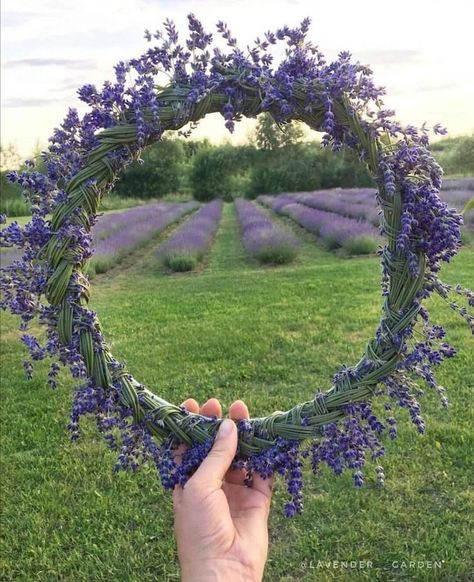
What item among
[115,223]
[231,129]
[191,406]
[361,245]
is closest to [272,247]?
[361,245]

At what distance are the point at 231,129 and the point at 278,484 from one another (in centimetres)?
263

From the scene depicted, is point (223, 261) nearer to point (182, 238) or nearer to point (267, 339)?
point (182, 238)

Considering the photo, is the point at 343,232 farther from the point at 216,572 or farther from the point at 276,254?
the point at 216,572

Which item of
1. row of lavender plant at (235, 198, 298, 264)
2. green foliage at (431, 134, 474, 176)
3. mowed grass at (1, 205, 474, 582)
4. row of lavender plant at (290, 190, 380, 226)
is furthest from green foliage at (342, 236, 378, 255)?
green foliage at (431, 134, 474, 176)

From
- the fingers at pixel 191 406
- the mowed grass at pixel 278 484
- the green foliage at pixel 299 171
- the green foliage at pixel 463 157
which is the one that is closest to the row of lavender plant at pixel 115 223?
the mowed grass at pixel 278 484

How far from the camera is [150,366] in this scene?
5.50 m

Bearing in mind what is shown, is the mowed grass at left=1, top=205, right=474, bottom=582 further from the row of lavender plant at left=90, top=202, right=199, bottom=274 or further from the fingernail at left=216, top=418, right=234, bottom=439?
the row of lavender plant at left=90, top=202, right=199, bottom=274

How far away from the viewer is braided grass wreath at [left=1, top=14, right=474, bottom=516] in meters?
1.48

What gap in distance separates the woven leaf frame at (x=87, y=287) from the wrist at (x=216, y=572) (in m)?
0.35

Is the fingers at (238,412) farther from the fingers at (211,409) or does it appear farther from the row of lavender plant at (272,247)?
the row of lavender plant at (272,247)

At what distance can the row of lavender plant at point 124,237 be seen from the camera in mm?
10805

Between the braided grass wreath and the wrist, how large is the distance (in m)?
0.20

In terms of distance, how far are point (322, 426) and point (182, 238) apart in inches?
420

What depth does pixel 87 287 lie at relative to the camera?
154 centimetres
